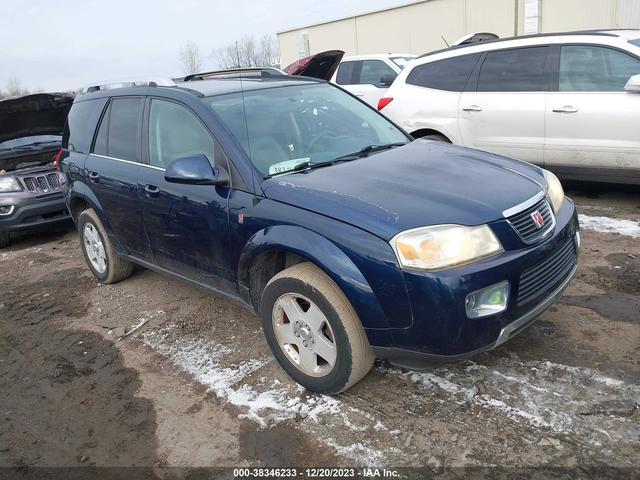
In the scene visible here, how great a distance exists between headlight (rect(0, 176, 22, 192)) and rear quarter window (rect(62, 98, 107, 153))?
1.92m

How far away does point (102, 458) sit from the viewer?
8.96 ft

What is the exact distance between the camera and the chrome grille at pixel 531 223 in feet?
8.79

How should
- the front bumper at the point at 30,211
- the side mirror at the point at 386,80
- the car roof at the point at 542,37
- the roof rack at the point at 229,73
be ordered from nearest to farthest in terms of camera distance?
the roof rack at the point at 229,73 → the car roof at the point at 542,37 → the front bumper at the point at 30,211 → the side mirror at the point at 386,80

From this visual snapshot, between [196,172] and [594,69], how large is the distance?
175 inches

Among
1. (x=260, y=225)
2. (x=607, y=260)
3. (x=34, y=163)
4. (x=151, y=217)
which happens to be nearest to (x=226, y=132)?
(x=260, y=225)

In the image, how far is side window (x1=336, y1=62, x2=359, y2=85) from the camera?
10.4 m

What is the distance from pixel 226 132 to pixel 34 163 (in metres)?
4.96

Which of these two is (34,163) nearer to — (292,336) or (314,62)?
(314,62)

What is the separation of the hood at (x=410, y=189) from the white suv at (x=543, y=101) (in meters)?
2.54

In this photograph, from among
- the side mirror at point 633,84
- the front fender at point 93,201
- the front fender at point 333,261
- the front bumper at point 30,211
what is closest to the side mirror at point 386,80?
the side mirror at point 633,84

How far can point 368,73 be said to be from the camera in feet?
33.6

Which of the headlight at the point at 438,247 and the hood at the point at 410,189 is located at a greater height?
the hood at the point at 410,189

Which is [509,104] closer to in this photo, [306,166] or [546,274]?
[306,166]

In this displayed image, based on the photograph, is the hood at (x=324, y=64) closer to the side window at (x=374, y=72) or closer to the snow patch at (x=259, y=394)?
the side window at (x=374, y=72)
